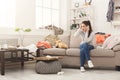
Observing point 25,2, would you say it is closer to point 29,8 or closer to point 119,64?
point 29,8

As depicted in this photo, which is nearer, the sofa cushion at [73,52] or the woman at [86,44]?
the woman at [86,44]

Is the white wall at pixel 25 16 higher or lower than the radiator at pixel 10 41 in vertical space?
higher

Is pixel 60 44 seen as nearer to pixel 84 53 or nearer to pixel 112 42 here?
pixel 84 53

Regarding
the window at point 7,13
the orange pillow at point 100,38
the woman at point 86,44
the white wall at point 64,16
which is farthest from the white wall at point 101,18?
the window at point 7,13

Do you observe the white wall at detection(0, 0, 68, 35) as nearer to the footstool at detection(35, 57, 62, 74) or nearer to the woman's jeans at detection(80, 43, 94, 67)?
the footstool at detection(35, 57, 62, 74)

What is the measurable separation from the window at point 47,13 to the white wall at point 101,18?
1264 mm

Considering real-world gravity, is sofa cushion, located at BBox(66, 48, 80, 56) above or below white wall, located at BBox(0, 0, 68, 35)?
below

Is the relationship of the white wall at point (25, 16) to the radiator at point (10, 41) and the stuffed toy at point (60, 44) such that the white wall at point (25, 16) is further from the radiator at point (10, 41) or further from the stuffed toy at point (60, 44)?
the stuffed toy at point (60, 44)

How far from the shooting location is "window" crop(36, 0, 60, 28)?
6.12 metres

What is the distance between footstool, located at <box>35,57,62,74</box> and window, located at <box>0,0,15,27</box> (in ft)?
6.45

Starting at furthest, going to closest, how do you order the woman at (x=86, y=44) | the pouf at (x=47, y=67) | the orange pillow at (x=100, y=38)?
the orange pillow at (x=100, y=38), the woman at (x=86, y=44), the pouf at (x=47, y=67)

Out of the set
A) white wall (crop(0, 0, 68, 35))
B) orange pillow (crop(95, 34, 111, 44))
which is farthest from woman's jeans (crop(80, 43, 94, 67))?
white wall (crop(0, 0, 68, 35))

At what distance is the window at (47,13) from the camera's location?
6.12 metres

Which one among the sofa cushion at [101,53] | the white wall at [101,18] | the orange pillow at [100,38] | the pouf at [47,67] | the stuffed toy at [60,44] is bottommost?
the pouf at [47,67]
